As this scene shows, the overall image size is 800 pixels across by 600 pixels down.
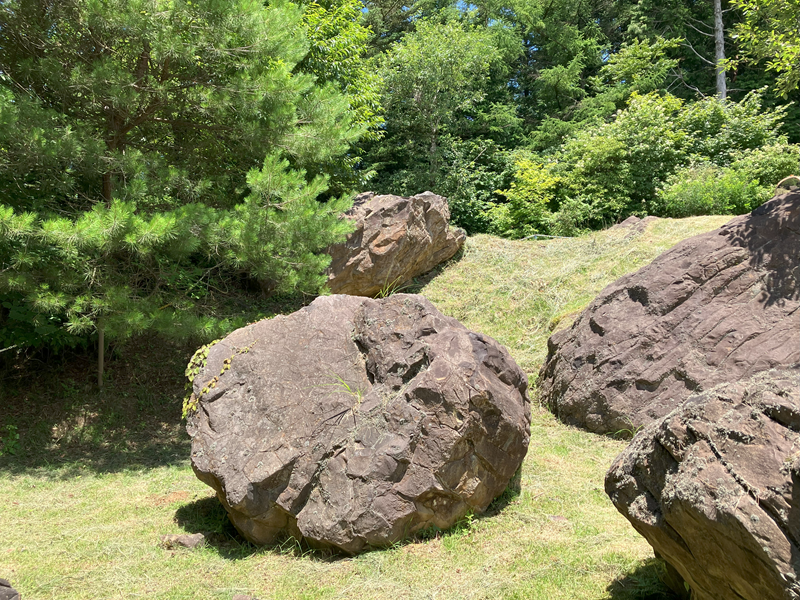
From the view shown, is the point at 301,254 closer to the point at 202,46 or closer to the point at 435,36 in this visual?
the point at 202,46

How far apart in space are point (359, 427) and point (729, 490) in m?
2.52

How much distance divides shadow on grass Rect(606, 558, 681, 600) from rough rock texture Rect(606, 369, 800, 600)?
1.83 feet

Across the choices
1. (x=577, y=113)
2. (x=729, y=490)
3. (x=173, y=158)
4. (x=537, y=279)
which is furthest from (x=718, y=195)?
(x=729, y=490)

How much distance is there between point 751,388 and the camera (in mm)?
2490

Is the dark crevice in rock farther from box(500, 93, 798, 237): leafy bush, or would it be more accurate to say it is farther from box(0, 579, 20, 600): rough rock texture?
box(500, 93, 798, 237): leafy bush

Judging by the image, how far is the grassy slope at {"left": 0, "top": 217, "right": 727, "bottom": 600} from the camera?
3631 millimetres

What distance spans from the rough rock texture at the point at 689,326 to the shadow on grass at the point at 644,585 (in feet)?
9.19

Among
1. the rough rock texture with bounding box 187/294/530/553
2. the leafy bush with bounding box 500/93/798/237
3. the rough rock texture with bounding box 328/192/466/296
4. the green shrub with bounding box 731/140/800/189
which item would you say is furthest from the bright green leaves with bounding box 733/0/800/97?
the rough rock texture with bounding box 187/294/530/553

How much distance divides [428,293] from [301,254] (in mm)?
4932

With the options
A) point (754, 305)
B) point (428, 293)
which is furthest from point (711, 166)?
point (754, 305)

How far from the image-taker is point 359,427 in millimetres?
4273

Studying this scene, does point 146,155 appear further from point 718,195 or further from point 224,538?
point 718,195

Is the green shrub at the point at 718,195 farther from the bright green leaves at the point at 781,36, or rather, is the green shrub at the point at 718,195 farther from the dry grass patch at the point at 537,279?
the bright green leaves at the point at 781,36

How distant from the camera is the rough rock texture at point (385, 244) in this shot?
34.0ft
